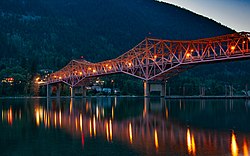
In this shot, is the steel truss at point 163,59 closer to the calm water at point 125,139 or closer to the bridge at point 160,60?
the bridge at point 160,60

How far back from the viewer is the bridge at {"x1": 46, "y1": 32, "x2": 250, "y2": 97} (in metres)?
68.0

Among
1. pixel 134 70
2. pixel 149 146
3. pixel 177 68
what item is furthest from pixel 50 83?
pixel 149 146

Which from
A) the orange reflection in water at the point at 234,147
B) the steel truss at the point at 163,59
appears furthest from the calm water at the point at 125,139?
the steel truss at the point at 163,59

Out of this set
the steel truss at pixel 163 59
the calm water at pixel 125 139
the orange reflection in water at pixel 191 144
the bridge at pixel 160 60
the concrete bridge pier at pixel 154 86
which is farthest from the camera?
the concrete bridge pier at pixel 154 86

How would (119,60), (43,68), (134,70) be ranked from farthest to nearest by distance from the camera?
(43,68) < (119,60) < (134,70)

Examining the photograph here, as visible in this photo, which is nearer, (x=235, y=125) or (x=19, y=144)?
(x=19, y=144)

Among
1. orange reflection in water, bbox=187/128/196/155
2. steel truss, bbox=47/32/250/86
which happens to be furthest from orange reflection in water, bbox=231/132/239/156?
steel truss, bbox=47/32/250/86

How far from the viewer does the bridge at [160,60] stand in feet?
223

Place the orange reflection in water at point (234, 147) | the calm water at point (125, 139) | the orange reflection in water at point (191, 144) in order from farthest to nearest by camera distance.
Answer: the calm water at point (125, 139) < the orange reflection in water at point (191, 144) < the orange reflection in water at point (234, 147)

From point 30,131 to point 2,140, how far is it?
4219 mm

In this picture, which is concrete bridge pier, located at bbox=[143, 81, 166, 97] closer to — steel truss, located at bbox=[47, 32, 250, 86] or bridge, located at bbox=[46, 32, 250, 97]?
bridge, located at bbox=[46, 32, 250, 97]

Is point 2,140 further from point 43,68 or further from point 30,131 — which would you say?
point 43,68

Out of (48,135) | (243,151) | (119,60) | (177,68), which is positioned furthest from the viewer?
(119,60)

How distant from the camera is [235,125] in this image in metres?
28.9
